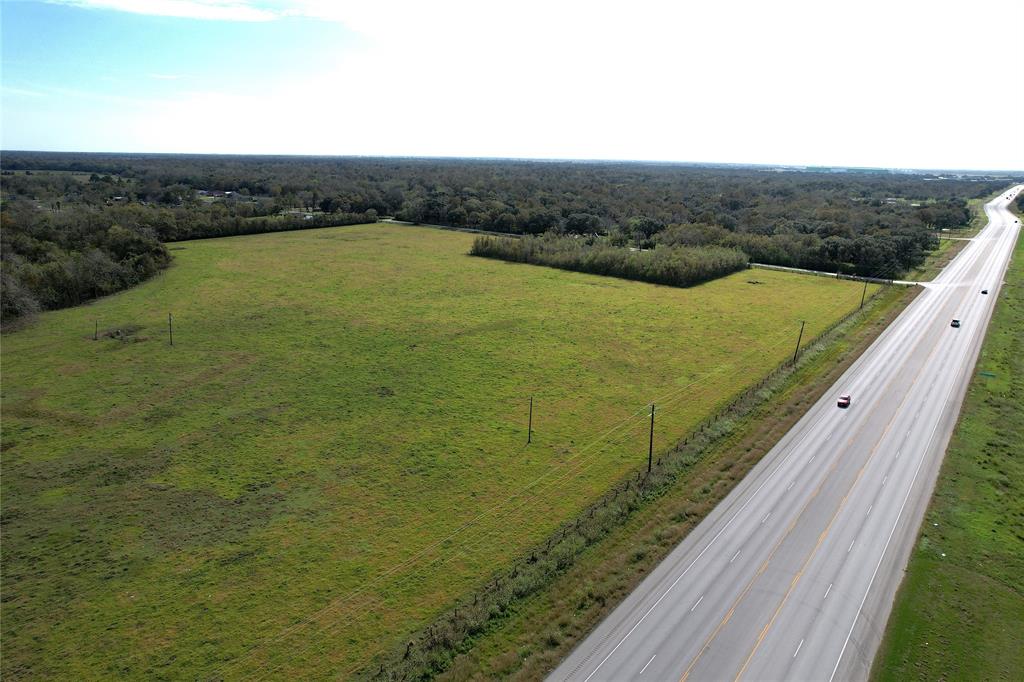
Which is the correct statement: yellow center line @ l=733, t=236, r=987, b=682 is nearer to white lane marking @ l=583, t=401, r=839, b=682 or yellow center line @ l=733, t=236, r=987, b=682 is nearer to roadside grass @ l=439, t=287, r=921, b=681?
white lane marking @ l=583, t=401, r=839, b=682

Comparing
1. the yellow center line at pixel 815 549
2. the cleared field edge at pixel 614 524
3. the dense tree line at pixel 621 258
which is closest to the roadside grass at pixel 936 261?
the dense tree line at pixel 621 258

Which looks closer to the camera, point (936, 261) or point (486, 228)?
point (936, 261)

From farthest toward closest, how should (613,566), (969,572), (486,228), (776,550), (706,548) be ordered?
1. (486,228)
2. (706,548)
3. (776,550)
4. (613,566)
5. (969,572)

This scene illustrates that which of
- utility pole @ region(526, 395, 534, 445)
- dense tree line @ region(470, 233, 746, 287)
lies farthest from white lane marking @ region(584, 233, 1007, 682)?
dense tree line @ region(470, 233, 746, 287)

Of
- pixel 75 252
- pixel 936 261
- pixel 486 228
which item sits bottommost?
pixel 936 261

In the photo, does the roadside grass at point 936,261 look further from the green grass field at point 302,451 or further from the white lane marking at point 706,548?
the white lane marking at point 706,548

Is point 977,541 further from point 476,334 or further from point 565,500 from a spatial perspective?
point 476,334

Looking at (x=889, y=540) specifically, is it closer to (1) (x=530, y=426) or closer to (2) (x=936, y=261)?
(1) (x=530, y=426)

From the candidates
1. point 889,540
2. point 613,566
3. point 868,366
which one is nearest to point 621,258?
point 868,366
